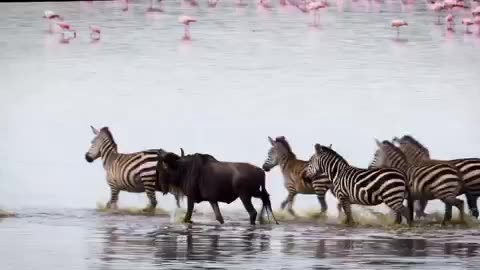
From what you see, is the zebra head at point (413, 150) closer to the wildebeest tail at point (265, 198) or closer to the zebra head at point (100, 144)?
the wildebeest tail at point (265, 198)

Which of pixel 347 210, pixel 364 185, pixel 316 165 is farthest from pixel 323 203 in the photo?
pixel 364 185

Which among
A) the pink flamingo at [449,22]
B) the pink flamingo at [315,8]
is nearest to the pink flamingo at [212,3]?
the pink flamingo at [315,8]

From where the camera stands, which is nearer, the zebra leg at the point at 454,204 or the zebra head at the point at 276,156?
the zebra leg at the point at 454,204

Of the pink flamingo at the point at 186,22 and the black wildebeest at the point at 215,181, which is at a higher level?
the pink flamingo at the point at 186,22

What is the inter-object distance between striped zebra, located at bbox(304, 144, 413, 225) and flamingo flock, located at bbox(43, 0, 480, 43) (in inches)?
161

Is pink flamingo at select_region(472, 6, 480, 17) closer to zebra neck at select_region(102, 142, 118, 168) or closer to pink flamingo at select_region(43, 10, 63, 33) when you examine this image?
pink flamingo at select_region(43, 10, 63, 33)

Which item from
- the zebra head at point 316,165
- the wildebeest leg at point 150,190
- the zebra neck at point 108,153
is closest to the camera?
the zebra head at point 316,165

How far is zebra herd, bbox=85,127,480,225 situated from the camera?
10016mm

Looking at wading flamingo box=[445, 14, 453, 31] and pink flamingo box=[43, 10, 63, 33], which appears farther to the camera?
wading flamingo box=[445, 14, 453, 31]

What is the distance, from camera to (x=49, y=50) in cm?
1440

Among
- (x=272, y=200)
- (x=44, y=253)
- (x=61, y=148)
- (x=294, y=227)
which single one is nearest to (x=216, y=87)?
(x=61, y=148)

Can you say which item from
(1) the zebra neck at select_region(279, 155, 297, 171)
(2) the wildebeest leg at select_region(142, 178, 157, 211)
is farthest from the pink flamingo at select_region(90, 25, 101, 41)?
(1) the zebra neck at select_region(279, 155, 297, 171)

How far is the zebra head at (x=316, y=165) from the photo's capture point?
10383 mm

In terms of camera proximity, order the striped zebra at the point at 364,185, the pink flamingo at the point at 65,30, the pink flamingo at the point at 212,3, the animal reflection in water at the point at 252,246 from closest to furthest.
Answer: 1. the animal reflection in water at the point at 252,246
2. the striped zebra at the point at 364,185
3. the pink flamingo at the point at 65,30
4. the pink flamingo at the point at 212,3
